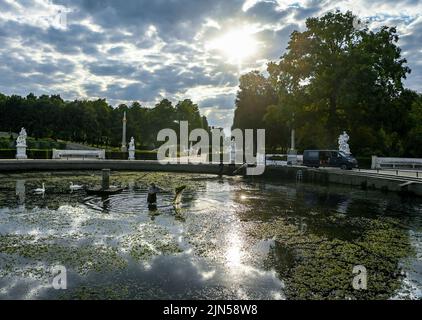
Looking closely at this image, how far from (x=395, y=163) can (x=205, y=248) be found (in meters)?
28.8

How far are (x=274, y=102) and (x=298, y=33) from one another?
17.0 m

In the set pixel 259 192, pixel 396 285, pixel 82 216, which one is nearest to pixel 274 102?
pixel 259 192

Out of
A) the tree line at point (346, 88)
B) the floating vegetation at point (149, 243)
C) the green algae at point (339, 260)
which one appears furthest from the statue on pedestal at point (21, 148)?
the green algae at point (339, 260)

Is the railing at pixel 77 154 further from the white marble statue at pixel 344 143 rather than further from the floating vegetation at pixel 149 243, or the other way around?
the floating vegetation at pixel 149 243

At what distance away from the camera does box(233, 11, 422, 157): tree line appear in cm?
3349

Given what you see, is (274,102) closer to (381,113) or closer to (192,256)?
(381,113)

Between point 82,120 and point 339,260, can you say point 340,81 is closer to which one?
point 339,260

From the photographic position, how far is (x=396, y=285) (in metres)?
7.61

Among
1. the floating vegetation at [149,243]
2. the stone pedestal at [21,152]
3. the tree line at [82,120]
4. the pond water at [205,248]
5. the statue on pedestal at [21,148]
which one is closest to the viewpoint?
the pond water at [205,248]

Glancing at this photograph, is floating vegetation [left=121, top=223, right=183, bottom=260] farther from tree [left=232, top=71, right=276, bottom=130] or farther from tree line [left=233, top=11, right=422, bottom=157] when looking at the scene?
tree [left=232, top=71, right=276, bottom=130]

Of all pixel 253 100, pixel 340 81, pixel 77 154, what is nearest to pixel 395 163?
pixel 340 81

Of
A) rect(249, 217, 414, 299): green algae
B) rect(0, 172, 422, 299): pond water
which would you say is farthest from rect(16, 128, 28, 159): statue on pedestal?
rect(249, 217, 414, 299): green algae

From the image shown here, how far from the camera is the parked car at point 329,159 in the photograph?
3128 centimetres

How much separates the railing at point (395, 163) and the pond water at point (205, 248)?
1529 cm
